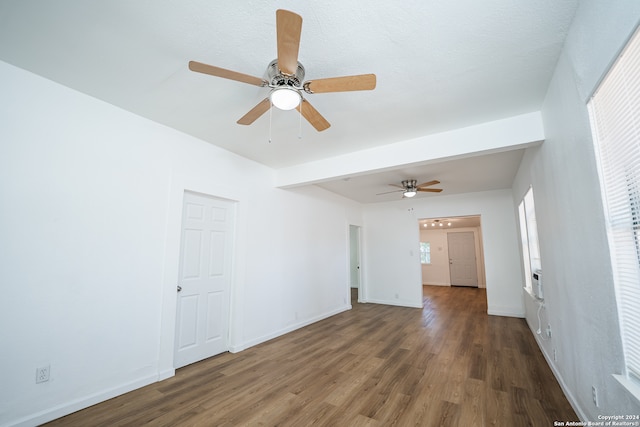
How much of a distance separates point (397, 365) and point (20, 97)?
4464 mm

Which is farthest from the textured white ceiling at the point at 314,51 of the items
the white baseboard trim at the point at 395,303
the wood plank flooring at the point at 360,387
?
the white baseboard trim at the point at 395,303

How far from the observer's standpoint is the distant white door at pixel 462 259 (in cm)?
1031

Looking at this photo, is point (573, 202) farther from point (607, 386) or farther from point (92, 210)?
point (92, 210)

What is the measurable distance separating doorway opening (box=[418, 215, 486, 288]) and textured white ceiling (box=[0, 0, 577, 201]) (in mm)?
8298

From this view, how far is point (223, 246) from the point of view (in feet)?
12.1

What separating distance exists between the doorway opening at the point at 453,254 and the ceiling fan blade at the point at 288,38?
31.0ft

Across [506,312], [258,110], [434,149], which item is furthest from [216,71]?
[506,312]

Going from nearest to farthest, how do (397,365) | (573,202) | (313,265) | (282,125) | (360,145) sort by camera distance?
(573,202) < (282,125) < (397,365) < (360,145) < (313,265)

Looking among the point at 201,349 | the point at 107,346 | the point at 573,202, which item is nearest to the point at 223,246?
the point at 201,349

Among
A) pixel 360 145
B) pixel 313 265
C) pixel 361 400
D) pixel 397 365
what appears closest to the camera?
pixel 361 400

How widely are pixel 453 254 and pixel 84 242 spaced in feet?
37.2

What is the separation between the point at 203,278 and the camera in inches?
135

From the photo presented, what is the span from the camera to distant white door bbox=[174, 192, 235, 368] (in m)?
3.19

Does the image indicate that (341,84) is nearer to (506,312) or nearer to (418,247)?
(418,247)
